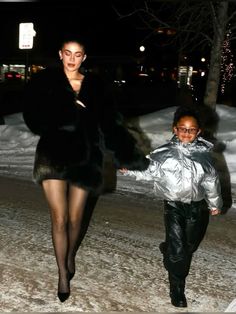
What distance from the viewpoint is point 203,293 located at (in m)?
4.11

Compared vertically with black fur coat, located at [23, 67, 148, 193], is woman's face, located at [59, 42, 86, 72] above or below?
above

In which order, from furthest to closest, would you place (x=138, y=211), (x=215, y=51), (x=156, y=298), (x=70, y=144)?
1. (x=215, y=51)
2. (x=138, y=211)
3. (x=156, y=298)
4. (x=70, y=144)

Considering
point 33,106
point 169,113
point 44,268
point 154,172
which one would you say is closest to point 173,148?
point 154,172

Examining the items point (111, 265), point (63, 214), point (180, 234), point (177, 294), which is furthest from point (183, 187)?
point (111, 265)

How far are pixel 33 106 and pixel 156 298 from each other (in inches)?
69.2

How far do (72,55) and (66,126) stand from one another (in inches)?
21.7

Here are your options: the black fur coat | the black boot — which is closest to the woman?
the black fur coat

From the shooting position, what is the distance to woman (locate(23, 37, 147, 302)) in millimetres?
3682

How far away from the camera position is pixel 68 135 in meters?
3.69

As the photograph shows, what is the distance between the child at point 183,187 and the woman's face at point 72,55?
895mm

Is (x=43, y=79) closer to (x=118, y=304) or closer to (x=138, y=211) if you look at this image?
(x=118, y=304)

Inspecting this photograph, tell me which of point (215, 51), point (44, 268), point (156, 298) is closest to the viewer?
point (156, 298)

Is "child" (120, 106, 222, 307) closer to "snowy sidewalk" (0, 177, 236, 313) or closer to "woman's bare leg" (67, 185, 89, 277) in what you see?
"snowy sidewalk" (0, 177, 236, 313)

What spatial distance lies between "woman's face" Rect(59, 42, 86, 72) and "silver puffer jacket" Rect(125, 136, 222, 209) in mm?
941
